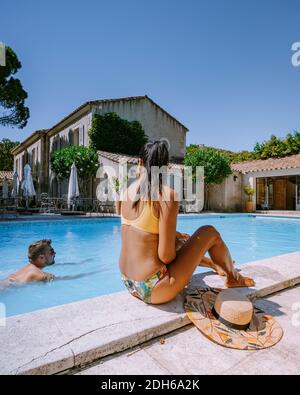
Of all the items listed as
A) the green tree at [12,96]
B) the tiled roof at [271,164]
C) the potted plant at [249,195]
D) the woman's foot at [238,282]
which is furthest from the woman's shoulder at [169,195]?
the potted plant at [249,195]

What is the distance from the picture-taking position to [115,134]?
19734mm

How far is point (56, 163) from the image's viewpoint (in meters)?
16.6

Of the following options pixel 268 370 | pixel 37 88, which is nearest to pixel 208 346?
pixel 268 370

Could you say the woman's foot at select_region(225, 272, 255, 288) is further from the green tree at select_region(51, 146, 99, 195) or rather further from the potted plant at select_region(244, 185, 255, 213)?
the potted plant at select_region(244, 185, 255, 213)

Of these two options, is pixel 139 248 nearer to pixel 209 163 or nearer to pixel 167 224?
pixel 167 224

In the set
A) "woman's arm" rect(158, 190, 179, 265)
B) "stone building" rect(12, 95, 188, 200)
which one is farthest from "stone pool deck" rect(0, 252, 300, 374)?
"stone building" rect(12, 95, 188, 200)

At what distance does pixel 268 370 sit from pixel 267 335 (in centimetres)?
35

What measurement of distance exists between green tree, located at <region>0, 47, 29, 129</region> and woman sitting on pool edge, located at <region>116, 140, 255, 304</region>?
61.3 feet

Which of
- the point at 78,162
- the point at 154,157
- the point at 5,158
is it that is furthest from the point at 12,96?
the point at 5,158

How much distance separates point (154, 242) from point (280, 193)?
2416 centimetres
